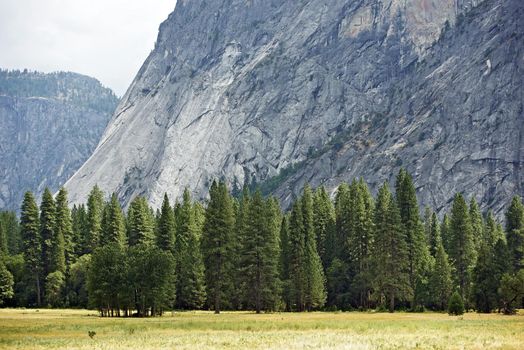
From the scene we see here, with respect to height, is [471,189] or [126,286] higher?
[471,189]

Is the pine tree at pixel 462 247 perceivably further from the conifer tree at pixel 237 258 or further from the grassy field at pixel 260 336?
the grassy field at pixel 260 336

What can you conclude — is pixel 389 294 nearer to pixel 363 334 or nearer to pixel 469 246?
pixel 469 246

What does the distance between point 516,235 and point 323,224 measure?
27.0 meters

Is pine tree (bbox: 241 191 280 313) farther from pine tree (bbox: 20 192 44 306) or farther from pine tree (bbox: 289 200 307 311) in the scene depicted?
pine tree (bbox: 20 192 44 306)

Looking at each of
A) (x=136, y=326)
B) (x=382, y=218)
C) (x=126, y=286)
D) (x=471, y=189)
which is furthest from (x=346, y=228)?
(x=471, y=189)

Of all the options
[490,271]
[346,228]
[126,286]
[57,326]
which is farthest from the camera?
[346,228]

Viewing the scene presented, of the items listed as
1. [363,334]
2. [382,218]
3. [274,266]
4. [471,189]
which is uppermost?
[471,189]

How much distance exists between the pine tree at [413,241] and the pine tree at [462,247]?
12.8ft

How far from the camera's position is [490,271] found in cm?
8250

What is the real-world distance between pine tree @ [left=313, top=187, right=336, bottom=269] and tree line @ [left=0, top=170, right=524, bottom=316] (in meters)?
0.18

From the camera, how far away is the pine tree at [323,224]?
344ft

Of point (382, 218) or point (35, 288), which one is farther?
point (35, 288)

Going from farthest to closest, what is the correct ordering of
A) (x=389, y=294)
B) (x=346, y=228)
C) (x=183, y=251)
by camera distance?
(x=346, y=228) < (x=183, y=251) < (x=389, y=294)

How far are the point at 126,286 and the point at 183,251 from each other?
20.3m
